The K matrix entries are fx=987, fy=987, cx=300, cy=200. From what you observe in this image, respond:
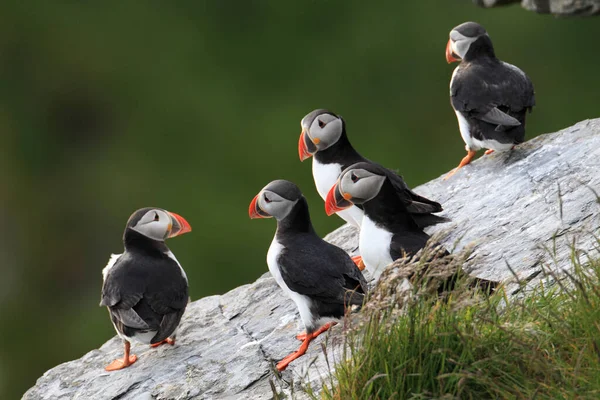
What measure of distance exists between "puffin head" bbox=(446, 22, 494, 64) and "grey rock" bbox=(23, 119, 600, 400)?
825 millimetres

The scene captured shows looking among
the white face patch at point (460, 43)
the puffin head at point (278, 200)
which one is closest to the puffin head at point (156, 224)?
the puffin head at point (278, 200)

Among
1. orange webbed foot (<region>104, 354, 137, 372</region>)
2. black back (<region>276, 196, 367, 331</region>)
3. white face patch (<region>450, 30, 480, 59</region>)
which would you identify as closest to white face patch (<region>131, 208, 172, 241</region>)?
orange webbed foot (<region>104, 354, 137, 372</region>)

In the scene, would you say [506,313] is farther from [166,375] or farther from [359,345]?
[166,375]

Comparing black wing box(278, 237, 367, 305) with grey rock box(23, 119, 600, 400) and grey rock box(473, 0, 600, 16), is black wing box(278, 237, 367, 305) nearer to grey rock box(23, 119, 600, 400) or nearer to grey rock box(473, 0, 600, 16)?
grey rock box(23, 119, 600, 400)

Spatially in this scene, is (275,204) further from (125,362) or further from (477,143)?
(477,143)

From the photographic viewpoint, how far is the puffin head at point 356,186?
5.69m

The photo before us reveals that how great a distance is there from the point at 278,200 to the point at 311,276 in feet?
2.02

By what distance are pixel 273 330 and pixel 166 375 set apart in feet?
2.23

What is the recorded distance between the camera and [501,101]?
6914 mm

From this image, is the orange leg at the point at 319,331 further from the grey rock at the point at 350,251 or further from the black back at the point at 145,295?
the black back at the point at 145,295

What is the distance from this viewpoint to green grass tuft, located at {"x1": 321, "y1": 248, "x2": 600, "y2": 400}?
3814 mm

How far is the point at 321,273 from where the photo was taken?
5293 mm

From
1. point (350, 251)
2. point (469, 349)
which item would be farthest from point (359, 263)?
point (469, 349)

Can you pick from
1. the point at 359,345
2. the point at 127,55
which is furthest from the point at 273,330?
the point at 127,55
